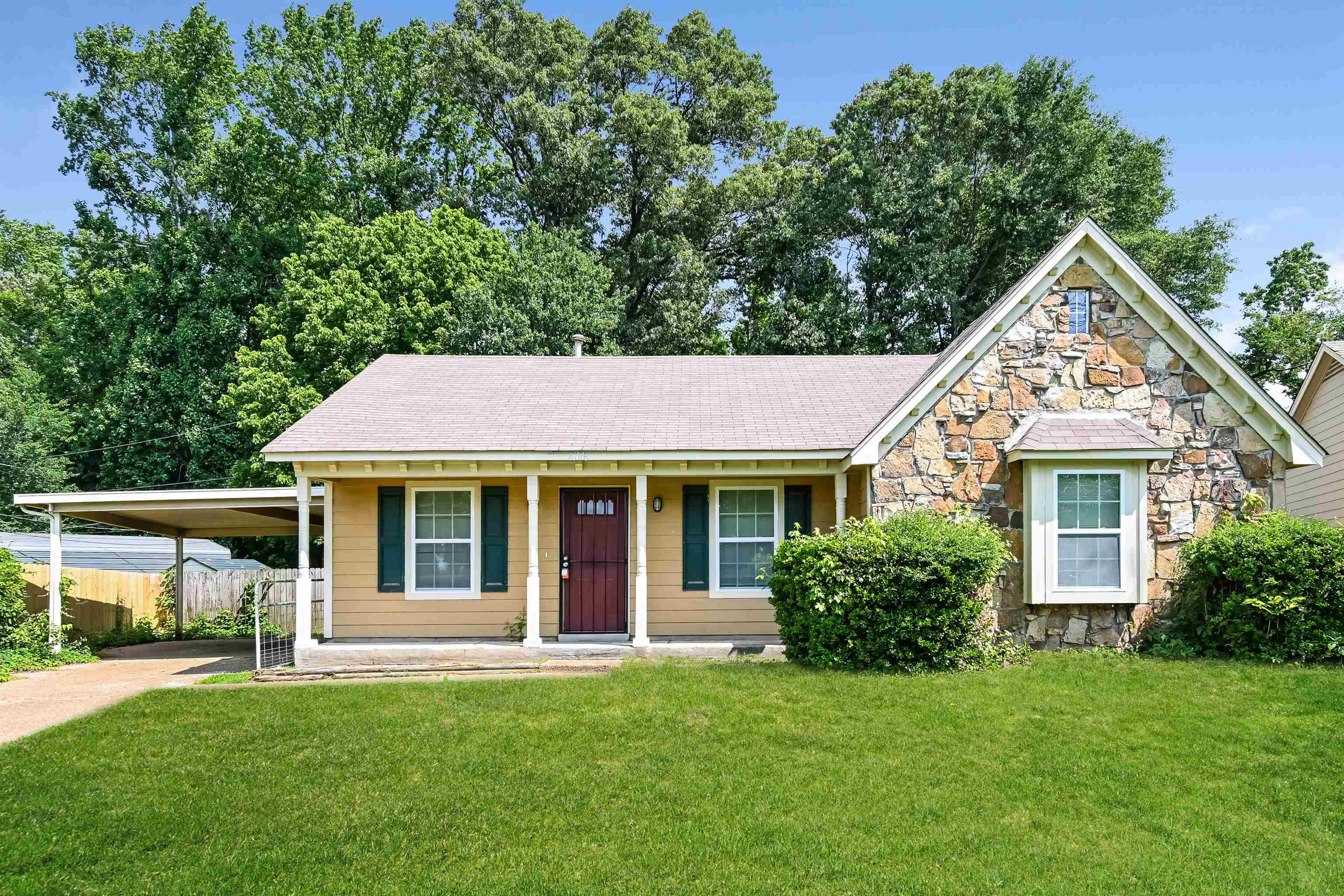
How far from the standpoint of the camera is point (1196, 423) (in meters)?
10.9

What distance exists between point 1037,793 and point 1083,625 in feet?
16.3

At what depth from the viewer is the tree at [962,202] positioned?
80.6ft

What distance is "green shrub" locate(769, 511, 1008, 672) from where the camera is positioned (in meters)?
9.70

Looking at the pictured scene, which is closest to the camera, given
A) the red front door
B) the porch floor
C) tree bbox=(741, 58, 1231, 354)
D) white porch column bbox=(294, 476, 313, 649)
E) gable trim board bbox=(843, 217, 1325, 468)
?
gable trim board bbox=(843, 217, 1325, 468)

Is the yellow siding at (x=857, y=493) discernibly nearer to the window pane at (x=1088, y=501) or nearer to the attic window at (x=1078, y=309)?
the window pane at (x=1088, y=501)

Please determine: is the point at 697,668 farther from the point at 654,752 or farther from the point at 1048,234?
the point at 1048,234

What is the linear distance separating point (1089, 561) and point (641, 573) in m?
5.21

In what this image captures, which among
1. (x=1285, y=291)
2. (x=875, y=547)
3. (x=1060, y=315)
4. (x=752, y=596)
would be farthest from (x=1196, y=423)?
(x=1285, y=291)

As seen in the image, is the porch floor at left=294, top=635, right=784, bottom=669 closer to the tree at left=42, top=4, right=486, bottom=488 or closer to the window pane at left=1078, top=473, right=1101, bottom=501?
the window pane at left=1078, top=473, right=1101, bottom=501

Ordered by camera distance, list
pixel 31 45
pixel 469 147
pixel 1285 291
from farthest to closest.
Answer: pixel 469 147, pixel 1285 291, pixel 31 45

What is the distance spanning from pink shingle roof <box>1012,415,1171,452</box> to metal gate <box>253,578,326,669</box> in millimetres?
8778

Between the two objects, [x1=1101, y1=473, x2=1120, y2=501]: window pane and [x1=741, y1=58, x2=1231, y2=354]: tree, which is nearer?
[x1=1101, y1=473, x2=1120, y2=501]: window pane

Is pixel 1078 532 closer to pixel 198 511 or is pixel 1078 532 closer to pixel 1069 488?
pixel 1069 488

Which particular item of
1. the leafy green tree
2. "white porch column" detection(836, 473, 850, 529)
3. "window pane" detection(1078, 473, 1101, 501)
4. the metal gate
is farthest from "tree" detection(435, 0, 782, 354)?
"window pane" detection(1078, 473, 1101, 501)
